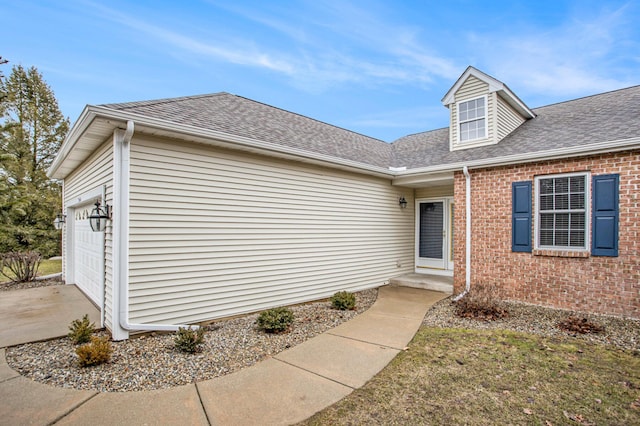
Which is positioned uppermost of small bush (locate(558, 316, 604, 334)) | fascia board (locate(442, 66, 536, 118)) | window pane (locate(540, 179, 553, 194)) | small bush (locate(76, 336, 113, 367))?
fascia board (locate(442, 66, 536, 118))

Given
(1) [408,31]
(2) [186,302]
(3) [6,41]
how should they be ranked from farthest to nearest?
(3) [6,41]
(1) [408,31]
(2) [186,302]

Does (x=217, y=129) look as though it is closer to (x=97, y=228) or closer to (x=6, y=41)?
(x=97, y=228)

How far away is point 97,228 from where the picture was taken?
14.9 feet

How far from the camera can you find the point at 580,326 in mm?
4855

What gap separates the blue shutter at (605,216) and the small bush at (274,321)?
18.4 feet

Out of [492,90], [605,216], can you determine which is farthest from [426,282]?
[492,90]

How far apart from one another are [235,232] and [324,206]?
2299mm

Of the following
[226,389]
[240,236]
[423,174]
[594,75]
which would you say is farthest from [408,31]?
[226,389]

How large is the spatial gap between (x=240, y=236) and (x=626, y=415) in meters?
5.26

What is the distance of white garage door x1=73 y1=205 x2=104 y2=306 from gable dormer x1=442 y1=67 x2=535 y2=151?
8.41 metres

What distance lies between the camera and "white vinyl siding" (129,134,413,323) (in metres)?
4.62

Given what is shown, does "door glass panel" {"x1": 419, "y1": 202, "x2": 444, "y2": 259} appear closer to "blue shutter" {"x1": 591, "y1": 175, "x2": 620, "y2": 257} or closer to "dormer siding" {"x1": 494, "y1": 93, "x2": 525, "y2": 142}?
"dormer siding" {"x1": 494, "y1": 93, "x2": 525, "y2": 142}

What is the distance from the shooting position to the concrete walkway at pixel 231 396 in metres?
2.64

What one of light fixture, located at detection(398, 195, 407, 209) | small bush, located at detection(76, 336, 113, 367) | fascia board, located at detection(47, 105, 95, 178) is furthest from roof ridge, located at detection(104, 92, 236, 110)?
light fixture, located at detection(398, 195, 407, 209)
